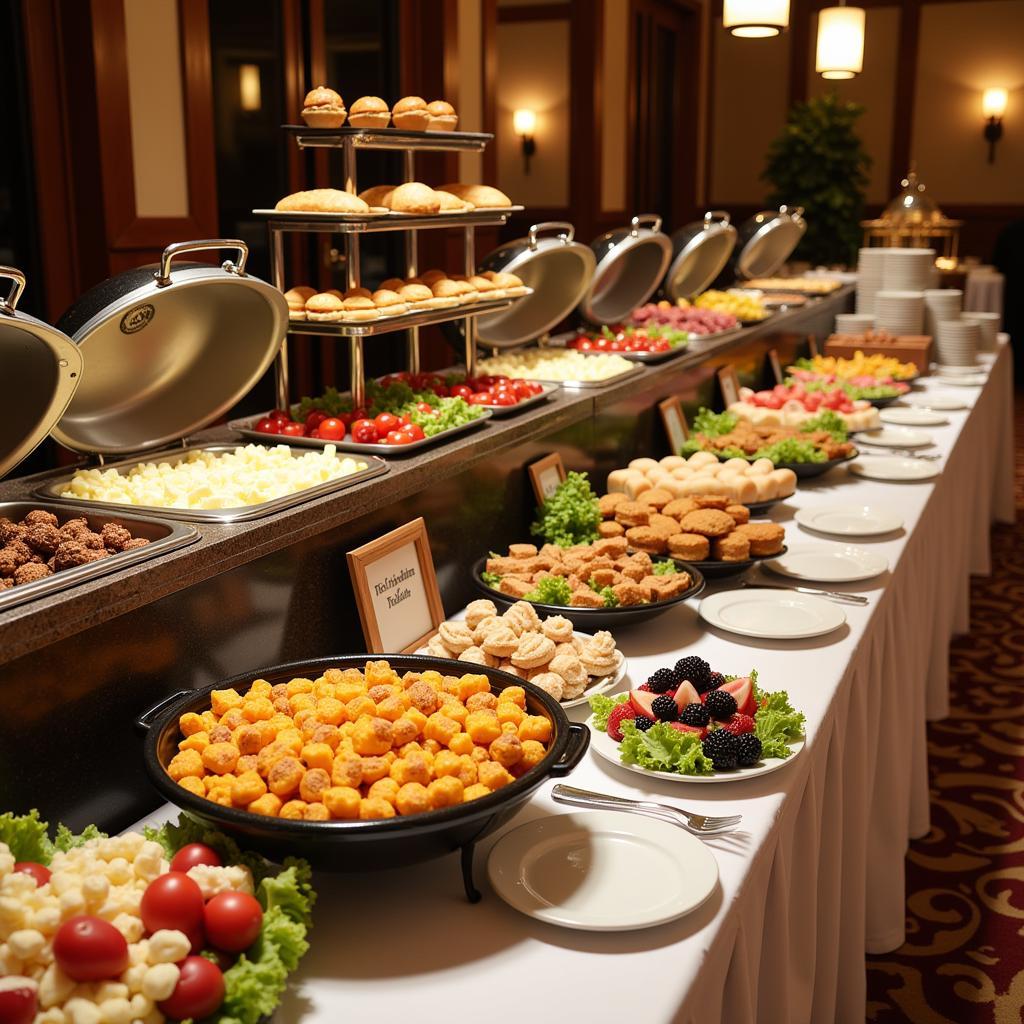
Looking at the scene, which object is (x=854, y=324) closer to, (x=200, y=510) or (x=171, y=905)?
(x=200, y=510)

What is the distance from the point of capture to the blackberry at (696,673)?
1.45 metres

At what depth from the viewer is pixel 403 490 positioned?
1729mm

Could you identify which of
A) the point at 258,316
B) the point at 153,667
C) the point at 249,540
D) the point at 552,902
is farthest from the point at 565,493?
the point at 552,902

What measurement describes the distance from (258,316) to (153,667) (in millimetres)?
681

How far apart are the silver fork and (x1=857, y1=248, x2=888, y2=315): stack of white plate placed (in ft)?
13.0

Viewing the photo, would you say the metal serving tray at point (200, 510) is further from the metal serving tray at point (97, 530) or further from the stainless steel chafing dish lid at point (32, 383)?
the stainless steel chafing dish lid at point (32, 383)

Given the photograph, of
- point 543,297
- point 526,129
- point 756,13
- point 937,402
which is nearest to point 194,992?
point 543,297

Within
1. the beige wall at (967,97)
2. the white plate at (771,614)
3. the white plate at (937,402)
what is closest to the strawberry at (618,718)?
the white plate at (771,614)

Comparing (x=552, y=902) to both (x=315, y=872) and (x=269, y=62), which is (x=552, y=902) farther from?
(x=269, y=62)

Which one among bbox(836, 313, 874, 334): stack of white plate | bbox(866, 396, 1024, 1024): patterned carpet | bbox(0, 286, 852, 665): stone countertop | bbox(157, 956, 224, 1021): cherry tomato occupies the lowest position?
bbox(866, 396, 1024, 1024): patterned carpet

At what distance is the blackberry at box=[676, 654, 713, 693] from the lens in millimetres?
1447

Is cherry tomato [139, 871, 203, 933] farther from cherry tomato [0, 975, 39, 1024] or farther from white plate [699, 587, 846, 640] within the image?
white plate [699, 587, 846, 640]

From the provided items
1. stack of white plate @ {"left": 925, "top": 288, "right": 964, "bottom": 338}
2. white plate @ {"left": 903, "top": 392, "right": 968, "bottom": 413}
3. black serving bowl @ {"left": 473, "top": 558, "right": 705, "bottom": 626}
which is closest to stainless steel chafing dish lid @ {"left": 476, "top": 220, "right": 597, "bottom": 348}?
black serving bowl @ {"left": 473, "top": 558, "right": 705, "bottom": 626}

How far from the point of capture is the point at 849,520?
2.40 m
